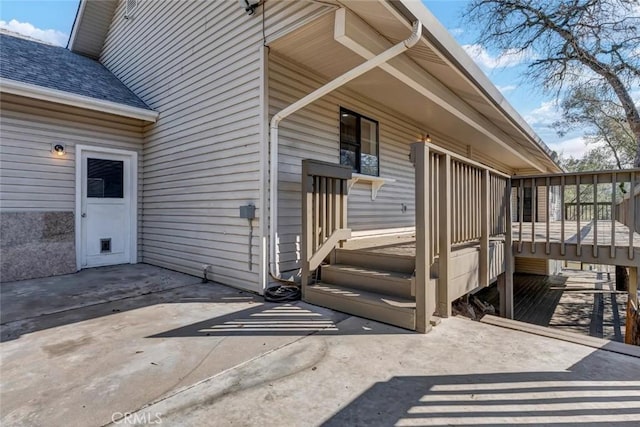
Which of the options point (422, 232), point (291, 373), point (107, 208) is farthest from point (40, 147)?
point (422, 232)

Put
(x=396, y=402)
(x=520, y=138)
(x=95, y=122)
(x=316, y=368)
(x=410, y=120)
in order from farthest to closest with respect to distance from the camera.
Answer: (x=520, y=138)
(x=410, y=120)
(x=95, y=122)
(x=316, y=368)
(x=396, y=402)

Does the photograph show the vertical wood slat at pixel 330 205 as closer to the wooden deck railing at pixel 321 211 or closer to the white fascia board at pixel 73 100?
the wooden deck railing at pixel 321 211

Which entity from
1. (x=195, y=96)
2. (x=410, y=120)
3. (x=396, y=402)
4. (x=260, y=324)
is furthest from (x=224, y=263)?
(x=410, y=120)

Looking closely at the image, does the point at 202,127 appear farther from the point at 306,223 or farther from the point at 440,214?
the point at 440,214

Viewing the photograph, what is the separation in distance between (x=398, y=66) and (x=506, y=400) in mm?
3620

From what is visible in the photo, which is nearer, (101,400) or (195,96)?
(101,400)

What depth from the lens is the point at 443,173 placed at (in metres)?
3.07

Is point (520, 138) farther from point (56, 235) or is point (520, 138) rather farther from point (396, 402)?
point (56, 235)

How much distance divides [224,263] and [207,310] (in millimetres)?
1233

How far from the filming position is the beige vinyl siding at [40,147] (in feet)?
16.2

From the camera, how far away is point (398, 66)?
160 inches

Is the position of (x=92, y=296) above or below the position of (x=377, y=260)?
below

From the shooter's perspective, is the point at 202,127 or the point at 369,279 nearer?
the point at 369,279

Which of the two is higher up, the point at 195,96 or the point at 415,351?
the point at 195,96
